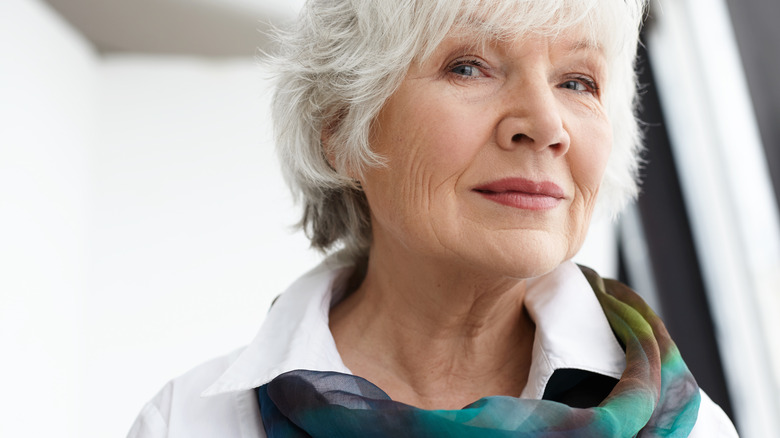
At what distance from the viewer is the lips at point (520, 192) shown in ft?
3.80

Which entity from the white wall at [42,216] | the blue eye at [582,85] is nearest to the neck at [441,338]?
the blue eye at [582,85]

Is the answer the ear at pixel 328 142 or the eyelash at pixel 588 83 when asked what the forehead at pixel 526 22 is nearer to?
the eyelash at pixel 588 83

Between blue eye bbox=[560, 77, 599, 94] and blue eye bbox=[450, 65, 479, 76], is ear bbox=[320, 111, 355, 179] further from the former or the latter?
blue eye bbox=[560, 77, 599, 94]

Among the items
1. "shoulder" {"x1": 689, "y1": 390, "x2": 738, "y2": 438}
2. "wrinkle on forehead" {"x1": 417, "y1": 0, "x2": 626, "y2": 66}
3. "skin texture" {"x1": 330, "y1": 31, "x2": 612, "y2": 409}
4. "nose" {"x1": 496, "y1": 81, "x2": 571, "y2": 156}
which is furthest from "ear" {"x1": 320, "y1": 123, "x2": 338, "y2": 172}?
"shoulder" {"x1": 689, "y1": 390, "x2": 738, "y2": 438}

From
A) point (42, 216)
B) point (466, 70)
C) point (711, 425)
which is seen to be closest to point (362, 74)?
point (466, 70)

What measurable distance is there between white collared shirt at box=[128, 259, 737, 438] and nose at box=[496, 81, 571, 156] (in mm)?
352

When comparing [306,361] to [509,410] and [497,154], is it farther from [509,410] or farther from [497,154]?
[497,154]

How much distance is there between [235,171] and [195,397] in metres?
2.36

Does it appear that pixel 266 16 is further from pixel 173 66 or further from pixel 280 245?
pixel 280 245

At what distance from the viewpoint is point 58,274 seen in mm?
2863

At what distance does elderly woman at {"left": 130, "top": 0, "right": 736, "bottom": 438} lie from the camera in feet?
3.79

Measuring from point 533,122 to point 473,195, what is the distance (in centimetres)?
15

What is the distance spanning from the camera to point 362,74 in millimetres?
1264

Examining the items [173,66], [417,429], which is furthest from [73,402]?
[417,429]
